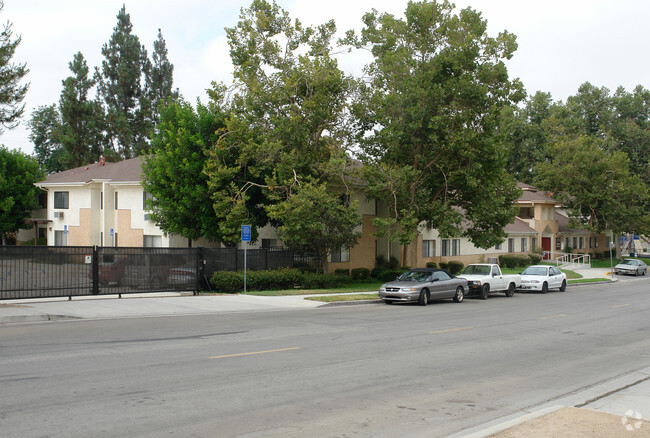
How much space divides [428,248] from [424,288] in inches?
886

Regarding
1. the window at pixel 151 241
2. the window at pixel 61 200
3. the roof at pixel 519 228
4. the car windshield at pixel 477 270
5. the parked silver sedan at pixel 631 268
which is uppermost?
the window at pixel 61 200

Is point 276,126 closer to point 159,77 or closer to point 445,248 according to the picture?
point 445,248

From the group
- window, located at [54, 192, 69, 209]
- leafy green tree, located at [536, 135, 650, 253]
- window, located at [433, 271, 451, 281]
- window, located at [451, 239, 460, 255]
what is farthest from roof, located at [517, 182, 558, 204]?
window, located at [54, 192, 69, 209]

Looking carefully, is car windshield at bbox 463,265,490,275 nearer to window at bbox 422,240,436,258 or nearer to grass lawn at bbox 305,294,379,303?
grass lawn at bbox 305,294,379,303

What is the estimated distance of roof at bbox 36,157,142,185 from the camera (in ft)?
128

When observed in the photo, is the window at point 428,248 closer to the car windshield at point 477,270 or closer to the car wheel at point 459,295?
the car windshield at point 477,270

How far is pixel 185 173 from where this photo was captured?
3016 cm

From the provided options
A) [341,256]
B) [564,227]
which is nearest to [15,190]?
[341,256]

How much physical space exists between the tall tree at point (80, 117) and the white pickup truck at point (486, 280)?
50552 millimetres

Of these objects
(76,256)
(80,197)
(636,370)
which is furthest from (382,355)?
(80,197)

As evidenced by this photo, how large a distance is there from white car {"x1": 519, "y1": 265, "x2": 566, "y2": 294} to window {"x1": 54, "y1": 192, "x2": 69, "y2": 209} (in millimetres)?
33999

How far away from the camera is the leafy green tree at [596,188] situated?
60.5 m

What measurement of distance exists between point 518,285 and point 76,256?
21.8 m

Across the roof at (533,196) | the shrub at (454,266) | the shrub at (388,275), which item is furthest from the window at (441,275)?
the roof at (533,196)
